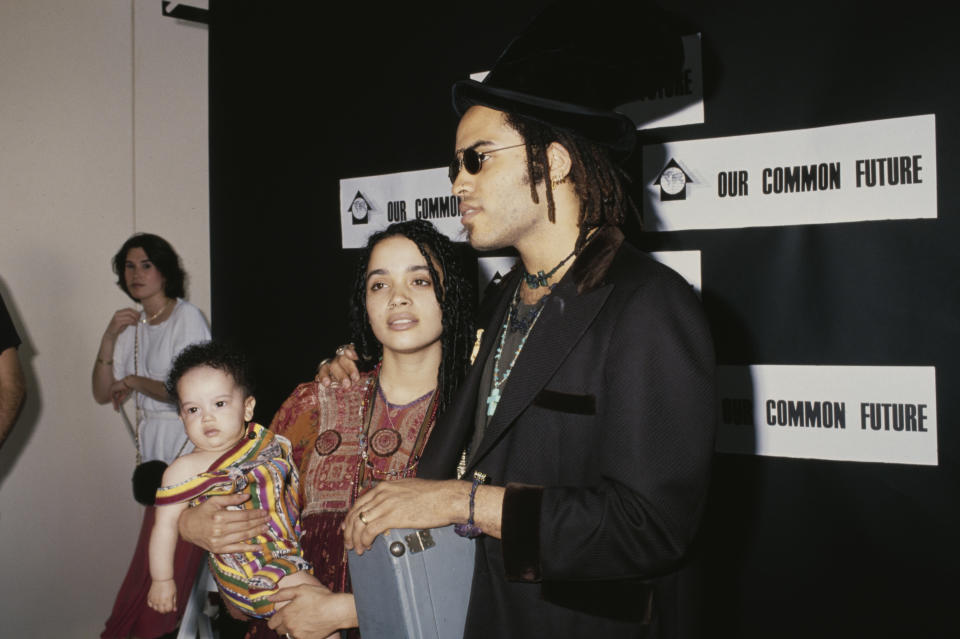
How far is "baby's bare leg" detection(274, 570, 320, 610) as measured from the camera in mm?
1875

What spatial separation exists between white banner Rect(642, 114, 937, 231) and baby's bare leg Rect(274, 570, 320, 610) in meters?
2.05

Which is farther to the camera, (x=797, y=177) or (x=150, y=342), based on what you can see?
(x=150, y=342)

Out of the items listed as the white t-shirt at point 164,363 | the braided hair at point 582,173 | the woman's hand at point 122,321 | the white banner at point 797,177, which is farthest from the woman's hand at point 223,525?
the woman's hand at point 122,321

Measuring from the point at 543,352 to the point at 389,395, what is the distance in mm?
765

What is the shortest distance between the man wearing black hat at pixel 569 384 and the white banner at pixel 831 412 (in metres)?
1.37

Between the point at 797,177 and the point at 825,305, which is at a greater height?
the point at 797,177

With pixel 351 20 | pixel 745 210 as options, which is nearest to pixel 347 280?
pixel 351 20

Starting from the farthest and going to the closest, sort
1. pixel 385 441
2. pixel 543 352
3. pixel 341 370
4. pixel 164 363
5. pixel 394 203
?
pixel 164 363
pixel 394 203
pixel 341 370
pixel 385 441
pixel 543 352

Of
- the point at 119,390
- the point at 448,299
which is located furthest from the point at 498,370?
the point at 119,390

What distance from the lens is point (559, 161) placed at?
5.66 feet

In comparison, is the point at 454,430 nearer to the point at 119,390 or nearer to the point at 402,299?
the point at 402,299

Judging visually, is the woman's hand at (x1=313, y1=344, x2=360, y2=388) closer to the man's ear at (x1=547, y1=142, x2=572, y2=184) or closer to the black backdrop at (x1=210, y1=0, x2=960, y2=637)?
the man's ear at (x1=547, y1=142, x2=572, y2=184)

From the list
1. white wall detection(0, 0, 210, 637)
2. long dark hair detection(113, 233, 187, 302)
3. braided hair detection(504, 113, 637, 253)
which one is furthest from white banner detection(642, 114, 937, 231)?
white wall detection(0, 0, 210, 637)

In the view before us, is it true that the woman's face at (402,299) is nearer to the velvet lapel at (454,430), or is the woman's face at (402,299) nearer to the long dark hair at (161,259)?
the velvet lapel at (454,430)
